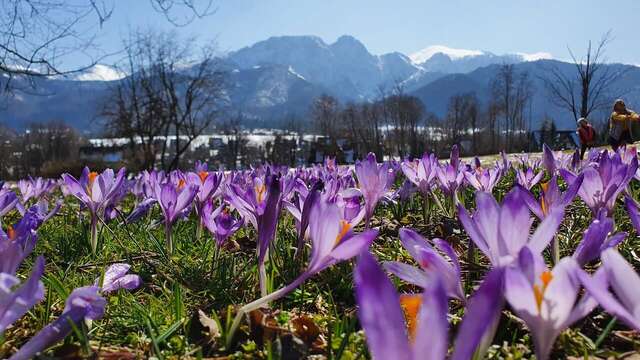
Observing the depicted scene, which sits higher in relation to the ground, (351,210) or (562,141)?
(351,210)

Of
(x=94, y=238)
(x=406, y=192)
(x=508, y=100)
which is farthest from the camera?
(x=508, y=100)

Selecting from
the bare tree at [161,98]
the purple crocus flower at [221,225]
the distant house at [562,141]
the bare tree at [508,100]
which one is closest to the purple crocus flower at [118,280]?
the purple crocus flower at [221,225]

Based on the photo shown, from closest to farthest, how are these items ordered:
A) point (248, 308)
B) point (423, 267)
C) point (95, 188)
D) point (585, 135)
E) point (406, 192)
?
1. point (423, 267)
2. point (248, 308)
3. point (95, 188)
4. point (406, 192)
5. point (585, 135)

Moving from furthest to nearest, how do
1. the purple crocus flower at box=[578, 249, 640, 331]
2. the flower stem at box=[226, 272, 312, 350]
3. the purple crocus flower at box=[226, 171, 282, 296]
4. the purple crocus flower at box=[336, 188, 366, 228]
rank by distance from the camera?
the purple crocus flower at box=[336, 188, 366, 228] → the purple crocus flower at box=[226, 171, 282, 296] → the flower stem at box=[226, 272, 312, 350] → the purple crocus flower at box=[578, 249, 640, 331]

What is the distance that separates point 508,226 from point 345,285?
2.54 ft

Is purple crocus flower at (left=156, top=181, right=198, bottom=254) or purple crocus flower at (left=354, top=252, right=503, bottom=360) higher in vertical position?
purple crocus flower at (left=354, top=252, right=503, bottom=360)

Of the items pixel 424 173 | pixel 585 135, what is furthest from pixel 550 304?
pixel 585 135

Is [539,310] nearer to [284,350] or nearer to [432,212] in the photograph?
[284,350]

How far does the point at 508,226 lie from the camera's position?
0.77m

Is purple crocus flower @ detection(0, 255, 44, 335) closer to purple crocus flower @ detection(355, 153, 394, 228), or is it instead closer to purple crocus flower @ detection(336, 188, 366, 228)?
purple crocus flower @ detection(336, 188, 366, 228)

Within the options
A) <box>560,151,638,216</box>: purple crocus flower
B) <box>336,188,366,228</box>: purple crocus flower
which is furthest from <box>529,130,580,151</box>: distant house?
<box>336,188,366,228</box>: purple crocus flower

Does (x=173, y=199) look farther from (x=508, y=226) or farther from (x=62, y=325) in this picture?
(x=508, y=226)

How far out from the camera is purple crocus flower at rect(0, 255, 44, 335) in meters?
0.65

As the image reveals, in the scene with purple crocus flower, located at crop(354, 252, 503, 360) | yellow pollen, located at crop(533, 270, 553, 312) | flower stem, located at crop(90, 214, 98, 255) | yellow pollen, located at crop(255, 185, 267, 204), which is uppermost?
purple crocus flower, located at crop(354, 252, 503, 360)
